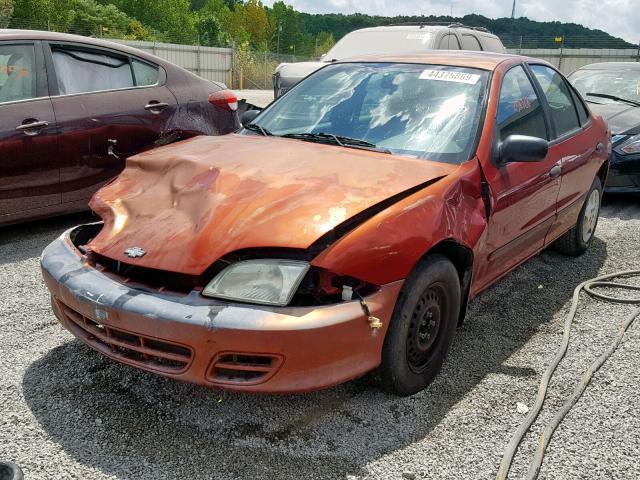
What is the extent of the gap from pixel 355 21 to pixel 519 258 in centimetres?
11169

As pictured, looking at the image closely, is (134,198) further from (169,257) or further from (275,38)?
(275,38)

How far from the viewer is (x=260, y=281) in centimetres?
232

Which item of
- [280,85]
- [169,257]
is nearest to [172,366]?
[169,257]

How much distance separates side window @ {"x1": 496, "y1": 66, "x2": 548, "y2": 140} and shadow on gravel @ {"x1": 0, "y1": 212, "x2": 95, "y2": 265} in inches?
119

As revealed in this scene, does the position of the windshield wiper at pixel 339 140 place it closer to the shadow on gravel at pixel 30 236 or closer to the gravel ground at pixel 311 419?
the gravel ground at pixel 311 419

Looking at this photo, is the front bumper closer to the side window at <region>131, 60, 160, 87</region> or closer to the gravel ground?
the gravel ground

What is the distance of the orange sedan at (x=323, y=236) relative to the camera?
7.50ft

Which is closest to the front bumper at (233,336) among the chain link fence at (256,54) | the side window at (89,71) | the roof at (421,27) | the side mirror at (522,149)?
the side mirror at (522,149)

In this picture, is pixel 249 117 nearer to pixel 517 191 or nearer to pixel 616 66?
pixel 517 191

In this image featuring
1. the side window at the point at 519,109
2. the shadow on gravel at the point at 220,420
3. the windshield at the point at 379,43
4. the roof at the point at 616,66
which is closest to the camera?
the shadow on gravel at the point at 220,420

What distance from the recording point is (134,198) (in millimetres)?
2895

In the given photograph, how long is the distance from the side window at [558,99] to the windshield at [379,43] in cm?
473

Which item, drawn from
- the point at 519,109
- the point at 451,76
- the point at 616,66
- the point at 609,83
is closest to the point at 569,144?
the point at 519,109

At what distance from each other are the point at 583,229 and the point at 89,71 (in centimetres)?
410
